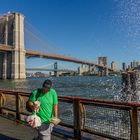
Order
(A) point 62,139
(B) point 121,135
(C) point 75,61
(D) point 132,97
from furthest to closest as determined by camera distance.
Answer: (C) point 75,61 → (D) point 132,97 → (A) point 62,139 → (B) point 121,135

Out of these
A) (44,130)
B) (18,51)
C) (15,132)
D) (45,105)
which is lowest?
(15,132)

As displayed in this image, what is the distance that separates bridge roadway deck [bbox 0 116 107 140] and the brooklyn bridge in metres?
71.2

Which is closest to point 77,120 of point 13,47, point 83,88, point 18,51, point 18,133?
point 18,133

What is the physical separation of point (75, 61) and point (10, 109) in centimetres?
7176

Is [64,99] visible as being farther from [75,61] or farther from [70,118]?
[75,61]

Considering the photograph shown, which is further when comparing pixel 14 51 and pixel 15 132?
pixel 14 51

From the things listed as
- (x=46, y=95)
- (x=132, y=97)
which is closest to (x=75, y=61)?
(x=132, y=97)

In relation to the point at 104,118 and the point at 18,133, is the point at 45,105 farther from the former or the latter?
the point at 18,133

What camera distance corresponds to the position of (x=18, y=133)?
7555 mm

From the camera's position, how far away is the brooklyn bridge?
285ft

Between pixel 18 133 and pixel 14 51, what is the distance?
266ft

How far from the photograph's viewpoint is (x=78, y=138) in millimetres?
6957

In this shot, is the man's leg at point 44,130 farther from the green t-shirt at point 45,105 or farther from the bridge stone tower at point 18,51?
the bridge stone tower at point 18,51

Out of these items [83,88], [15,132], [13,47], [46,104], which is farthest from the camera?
[13,47]
